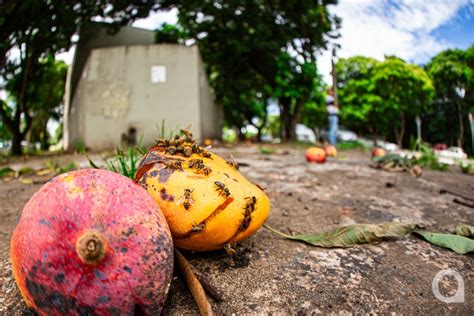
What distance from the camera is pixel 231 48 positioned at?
469 inches

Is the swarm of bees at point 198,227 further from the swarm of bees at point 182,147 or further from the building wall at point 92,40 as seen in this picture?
the building wall at point 92,40

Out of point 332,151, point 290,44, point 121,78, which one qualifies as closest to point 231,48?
point 290,44

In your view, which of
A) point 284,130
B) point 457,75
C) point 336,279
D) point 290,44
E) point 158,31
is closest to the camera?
point 336,279

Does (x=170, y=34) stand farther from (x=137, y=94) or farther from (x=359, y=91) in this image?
(x=359, y=91)

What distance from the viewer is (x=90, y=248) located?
844mm

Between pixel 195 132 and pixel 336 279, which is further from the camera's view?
pixel 195 132

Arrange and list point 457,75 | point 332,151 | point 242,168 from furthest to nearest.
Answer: point 457,75 → point 332,151 → point 242,168

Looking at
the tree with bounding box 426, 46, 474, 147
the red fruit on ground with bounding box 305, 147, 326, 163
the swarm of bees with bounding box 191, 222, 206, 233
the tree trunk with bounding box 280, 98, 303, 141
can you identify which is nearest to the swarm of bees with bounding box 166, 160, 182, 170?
the swarm of bees with bounding box 191, 222, 206, 233

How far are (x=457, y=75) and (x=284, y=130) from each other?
459 inches

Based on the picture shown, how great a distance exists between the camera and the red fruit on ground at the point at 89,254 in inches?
33.9

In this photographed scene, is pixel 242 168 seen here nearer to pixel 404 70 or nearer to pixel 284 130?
pixel 284 130

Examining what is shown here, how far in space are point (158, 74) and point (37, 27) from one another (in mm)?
2657

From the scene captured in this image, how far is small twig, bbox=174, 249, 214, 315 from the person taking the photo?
102cm

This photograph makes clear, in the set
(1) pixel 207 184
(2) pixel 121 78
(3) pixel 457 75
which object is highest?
(3) pixel 457 75
